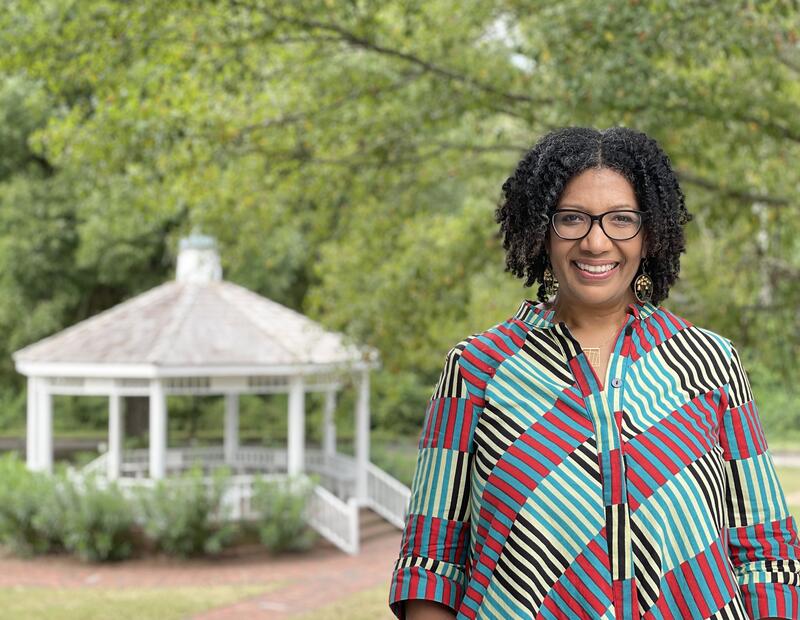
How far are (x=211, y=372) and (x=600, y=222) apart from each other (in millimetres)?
15105

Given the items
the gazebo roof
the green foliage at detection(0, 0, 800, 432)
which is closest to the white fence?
the gazebo roof

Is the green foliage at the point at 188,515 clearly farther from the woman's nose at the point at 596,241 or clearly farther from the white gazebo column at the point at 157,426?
the woman's nose at the point at 596,241

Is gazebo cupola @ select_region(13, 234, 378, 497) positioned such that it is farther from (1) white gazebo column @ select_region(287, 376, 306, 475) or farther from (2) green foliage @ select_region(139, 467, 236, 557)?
(2) green foliage @ select_region(139, 467, 236, 557)

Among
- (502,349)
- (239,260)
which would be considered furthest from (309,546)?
(502,349)

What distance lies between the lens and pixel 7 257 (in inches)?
950

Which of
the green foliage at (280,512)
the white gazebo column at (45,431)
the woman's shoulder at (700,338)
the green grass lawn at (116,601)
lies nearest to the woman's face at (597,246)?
the woman's shoulder at (700,338)

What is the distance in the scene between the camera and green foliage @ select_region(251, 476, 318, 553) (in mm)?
15578

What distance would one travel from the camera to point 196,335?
17.6m

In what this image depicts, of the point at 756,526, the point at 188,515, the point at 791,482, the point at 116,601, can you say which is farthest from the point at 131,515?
the point at 756,526

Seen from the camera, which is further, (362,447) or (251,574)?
(362,447)

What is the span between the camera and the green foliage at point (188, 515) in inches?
596

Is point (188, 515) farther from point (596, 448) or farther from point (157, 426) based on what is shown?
point (596, 448)

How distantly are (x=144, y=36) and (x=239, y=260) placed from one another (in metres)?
4.30

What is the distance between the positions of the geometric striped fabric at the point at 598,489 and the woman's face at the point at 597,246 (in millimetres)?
79
